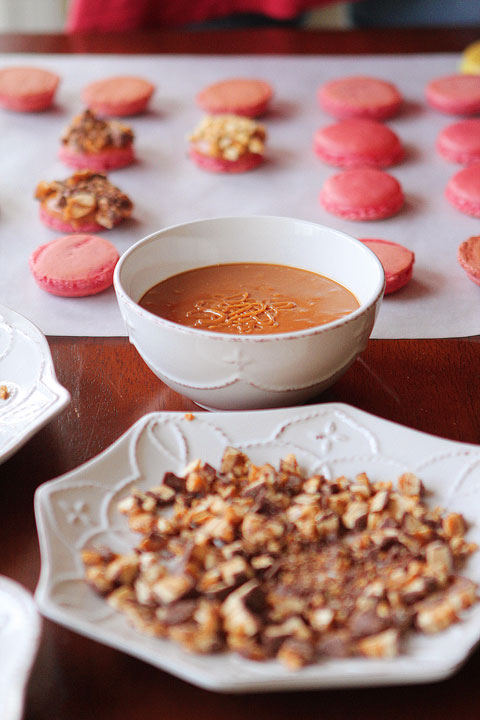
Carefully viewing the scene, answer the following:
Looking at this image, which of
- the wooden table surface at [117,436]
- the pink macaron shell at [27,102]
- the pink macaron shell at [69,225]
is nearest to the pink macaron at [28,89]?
the pink macaron shell at [27,102]

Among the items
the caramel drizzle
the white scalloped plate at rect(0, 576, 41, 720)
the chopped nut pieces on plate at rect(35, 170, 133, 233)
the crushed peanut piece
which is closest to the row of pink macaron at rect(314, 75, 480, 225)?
the crushed peanut piece

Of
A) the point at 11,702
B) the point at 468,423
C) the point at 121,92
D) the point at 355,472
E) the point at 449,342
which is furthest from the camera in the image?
the point at 121,92

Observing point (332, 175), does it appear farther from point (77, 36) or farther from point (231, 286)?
point (77, 36)

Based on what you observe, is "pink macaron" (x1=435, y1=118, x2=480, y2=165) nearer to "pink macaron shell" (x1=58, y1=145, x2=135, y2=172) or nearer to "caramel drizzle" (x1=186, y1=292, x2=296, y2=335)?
"pink macaron shell" (x1=58, y1=145, x2=135, y2=172)

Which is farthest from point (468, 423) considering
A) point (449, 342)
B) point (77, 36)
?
point (77, 36)

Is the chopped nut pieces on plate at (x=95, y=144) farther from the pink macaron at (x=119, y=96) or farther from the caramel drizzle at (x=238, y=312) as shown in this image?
the caramel drizzle at (x=238, y=312)
